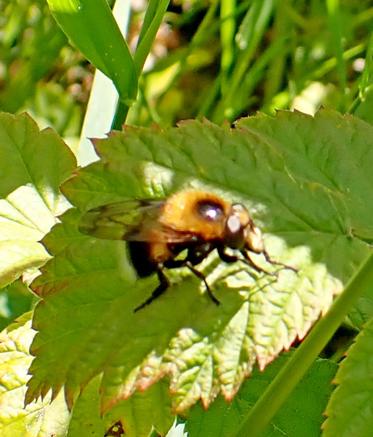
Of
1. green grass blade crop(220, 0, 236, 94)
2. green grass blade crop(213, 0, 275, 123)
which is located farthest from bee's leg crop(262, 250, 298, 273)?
green grass blade crop(220, 0, 236, 94)

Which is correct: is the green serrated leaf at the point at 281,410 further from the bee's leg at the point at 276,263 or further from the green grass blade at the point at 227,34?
the green grass blade at the point at 227,34

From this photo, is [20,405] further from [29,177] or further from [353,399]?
[353,399]

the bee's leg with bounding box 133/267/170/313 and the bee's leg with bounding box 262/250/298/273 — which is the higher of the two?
the bee's leg with bounding box 262/250/298/273

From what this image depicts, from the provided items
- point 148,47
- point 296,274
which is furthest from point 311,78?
point 296,274

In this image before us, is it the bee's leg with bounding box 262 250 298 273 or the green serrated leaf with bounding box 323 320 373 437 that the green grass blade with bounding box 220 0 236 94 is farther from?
the green serrated leaf with bounding box 323 320 373 437

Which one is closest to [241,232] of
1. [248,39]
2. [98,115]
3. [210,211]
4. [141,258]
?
[210,211]

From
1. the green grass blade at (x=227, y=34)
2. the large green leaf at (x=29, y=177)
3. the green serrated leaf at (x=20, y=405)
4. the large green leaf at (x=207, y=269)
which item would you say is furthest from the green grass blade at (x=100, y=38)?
the green grass blade at (x=227, y=34)
